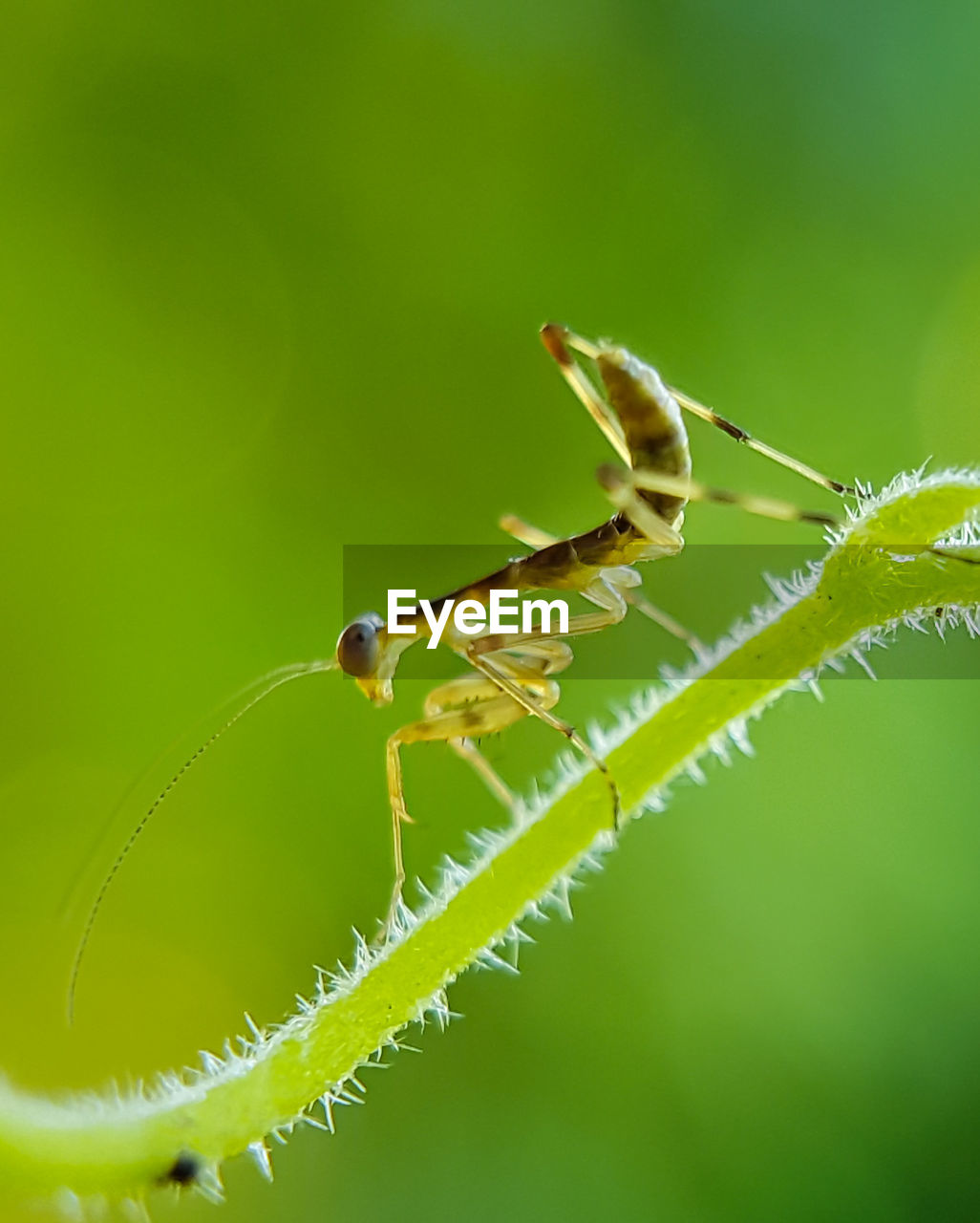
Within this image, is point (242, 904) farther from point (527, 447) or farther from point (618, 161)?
point (618, 161)

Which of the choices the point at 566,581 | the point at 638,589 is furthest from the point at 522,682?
the point at 638,589

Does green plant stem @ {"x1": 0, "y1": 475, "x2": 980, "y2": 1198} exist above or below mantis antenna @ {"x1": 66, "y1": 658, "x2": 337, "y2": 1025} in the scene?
below

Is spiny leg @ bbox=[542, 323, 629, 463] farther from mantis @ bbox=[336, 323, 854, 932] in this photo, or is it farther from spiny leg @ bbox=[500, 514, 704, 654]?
spiny leg @ bbox=[500, 514, 704, 654]

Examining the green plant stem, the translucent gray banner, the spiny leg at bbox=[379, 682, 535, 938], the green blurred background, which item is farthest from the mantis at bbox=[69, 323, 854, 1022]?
the green plant stem

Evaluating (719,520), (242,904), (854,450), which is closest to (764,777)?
(719,520)

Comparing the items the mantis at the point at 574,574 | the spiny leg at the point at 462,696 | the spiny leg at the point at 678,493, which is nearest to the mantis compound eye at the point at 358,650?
the mantis at the point at 574,574

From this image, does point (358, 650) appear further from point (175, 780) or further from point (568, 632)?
point (175, 780)
